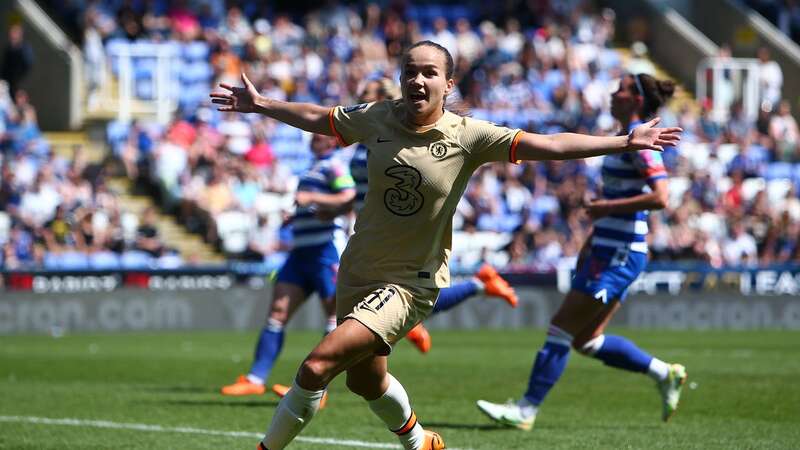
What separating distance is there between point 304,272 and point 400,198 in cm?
476

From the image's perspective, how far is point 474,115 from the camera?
24062mm

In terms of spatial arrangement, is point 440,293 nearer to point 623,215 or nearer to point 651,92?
point 623,215

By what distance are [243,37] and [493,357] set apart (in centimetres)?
1321

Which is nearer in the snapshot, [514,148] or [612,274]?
[514,148]

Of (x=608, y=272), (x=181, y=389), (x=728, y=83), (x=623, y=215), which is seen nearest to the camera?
(x=608, y=272)

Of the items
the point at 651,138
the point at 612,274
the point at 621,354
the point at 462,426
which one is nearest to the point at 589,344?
the point at 621,354

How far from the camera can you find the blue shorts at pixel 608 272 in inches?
372

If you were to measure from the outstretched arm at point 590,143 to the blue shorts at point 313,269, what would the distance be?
487 centimetres

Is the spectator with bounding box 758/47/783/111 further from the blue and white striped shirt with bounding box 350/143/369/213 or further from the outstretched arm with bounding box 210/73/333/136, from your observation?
the outstretched arm with bounding box 210/73/333/136

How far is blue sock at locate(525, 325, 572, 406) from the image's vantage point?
9.48 metres

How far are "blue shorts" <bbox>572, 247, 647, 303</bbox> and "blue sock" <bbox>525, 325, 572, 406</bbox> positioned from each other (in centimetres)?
37

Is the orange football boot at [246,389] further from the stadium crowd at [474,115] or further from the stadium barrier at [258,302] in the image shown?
the stadium crowd at [474,115]

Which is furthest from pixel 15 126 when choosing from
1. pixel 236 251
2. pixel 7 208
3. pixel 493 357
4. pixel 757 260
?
pixel 757 260

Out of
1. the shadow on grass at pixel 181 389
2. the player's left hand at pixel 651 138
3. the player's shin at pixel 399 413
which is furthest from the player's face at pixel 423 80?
the shadow on grass at pixel 181 389
